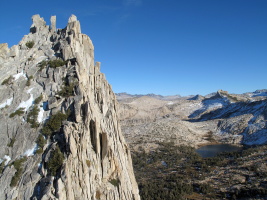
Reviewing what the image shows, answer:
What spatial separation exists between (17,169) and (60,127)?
5.66 m

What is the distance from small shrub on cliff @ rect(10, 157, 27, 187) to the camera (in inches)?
903

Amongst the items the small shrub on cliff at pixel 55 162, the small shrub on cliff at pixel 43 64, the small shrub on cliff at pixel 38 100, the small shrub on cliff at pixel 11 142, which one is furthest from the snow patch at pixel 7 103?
the small shrub on cliff at pixel 55 162

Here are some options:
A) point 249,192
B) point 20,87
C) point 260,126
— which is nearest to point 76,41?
point 20,87

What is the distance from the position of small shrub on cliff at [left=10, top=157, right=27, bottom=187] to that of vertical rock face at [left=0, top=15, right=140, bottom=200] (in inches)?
1.4

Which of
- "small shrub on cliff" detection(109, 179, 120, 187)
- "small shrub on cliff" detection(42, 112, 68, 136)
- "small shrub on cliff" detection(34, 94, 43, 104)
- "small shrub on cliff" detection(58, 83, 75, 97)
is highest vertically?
"small shrub on cliff" detection(58, 83, 75, 97)

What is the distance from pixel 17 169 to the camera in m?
23.8

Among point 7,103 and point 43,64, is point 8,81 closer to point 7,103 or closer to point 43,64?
point 7,103

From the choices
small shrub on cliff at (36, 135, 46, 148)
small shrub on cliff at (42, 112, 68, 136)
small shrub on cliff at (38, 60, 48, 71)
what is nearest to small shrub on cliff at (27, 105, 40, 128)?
A: small shrub on cliff at (42, 112, 68, 136)

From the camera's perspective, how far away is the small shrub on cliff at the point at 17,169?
22.9 m

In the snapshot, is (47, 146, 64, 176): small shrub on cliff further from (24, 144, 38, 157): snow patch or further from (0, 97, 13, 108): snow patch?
(0, 97, 13, 108): snow patch

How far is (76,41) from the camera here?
36438mm

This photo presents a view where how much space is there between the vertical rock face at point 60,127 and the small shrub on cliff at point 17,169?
1.4 inches

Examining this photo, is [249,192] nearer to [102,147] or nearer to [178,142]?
[102,147]

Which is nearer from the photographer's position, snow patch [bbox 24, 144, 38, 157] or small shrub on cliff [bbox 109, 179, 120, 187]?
snow patch [bbox 24, 144, 38, 157]
